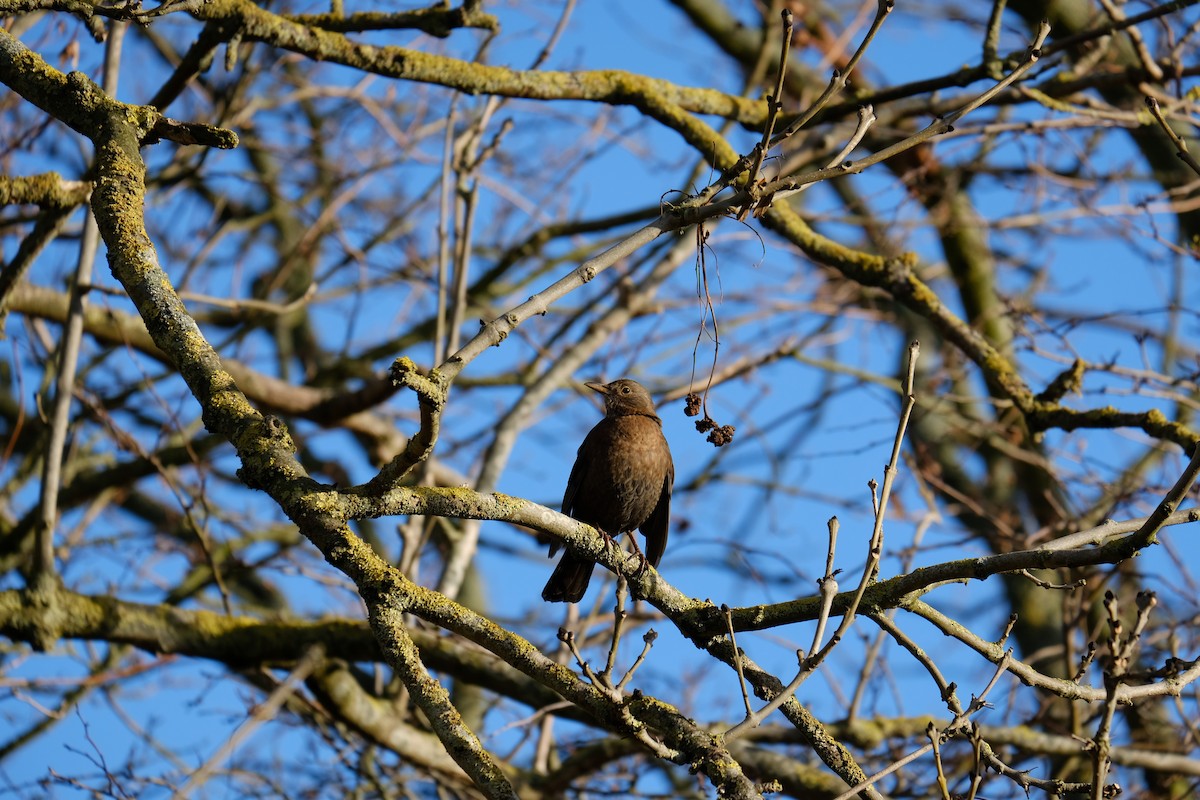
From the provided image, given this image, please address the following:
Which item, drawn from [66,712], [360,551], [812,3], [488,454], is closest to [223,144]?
[360,551]

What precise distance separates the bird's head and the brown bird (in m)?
0.11

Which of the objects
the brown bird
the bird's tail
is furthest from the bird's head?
the bird's tail

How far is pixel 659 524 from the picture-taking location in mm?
5840

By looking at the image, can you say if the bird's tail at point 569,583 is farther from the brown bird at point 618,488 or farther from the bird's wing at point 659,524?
the bird's wing at point 659,524

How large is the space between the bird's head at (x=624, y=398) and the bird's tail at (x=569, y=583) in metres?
1.00

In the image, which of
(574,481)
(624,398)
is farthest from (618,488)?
(624,398)

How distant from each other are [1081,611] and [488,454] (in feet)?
9.76

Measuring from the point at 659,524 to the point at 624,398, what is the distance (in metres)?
0.69

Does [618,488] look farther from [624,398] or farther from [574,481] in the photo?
[624,398]

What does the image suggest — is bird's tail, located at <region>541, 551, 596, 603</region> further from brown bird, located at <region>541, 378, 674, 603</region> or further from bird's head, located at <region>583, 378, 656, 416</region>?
bird's head, located at <region>583, 378, 656, 416</region>

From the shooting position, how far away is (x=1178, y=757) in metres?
5.45

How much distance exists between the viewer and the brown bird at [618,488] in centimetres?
531

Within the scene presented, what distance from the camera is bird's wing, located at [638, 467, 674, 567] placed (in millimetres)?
5754

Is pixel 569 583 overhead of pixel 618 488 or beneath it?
beneath
